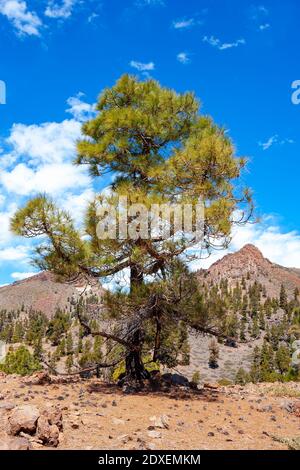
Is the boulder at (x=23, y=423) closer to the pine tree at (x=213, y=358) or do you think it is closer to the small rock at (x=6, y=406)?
the small rock at (x=6, y=406)

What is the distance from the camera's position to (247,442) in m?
5.87

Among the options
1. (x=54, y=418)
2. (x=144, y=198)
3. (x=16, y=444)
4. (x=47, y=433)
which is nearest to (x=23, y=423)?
(x=47, y=433)

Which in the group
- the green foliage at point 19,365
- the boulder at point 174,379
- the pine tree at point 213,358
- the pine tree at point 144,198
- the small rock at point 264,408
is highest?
the pine tree at point 144,198

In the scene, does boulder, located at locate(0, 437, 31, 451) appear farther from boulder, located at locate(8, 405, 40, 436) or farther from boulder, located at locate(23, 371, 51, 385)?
boulder, located at locate(23, 371, 51, 385)

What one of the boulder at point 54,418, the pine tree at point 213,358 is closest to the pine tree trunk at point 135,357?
the boulder at point 54,418

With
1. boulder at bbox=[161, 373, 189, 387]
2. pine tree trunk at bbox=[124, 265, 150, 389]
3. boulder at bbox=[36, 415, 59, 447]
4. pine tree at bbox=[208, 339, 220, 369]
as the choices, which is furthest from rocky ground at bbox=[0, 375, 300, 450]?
pine tree at bbox=[208, 339, 220, 369]

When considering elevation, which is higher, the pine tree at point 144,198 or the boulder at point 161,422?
the pine tree at point 144,198

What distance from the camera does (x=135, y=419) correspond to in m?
6.62

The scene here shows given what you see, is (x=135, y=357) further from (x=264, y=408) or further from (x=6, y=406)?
(x=6, y=406)

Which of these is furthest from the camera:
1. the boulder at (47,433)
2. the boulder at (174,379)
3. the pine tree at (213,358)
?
the pine tree at (213,358)

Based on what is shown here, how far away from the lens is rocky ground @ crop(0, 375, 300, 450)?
5.09 meters

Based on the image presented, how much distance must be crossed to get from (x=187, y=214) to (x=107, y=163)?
317 centimetres

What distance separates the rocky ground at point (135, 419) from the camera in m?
5.09
